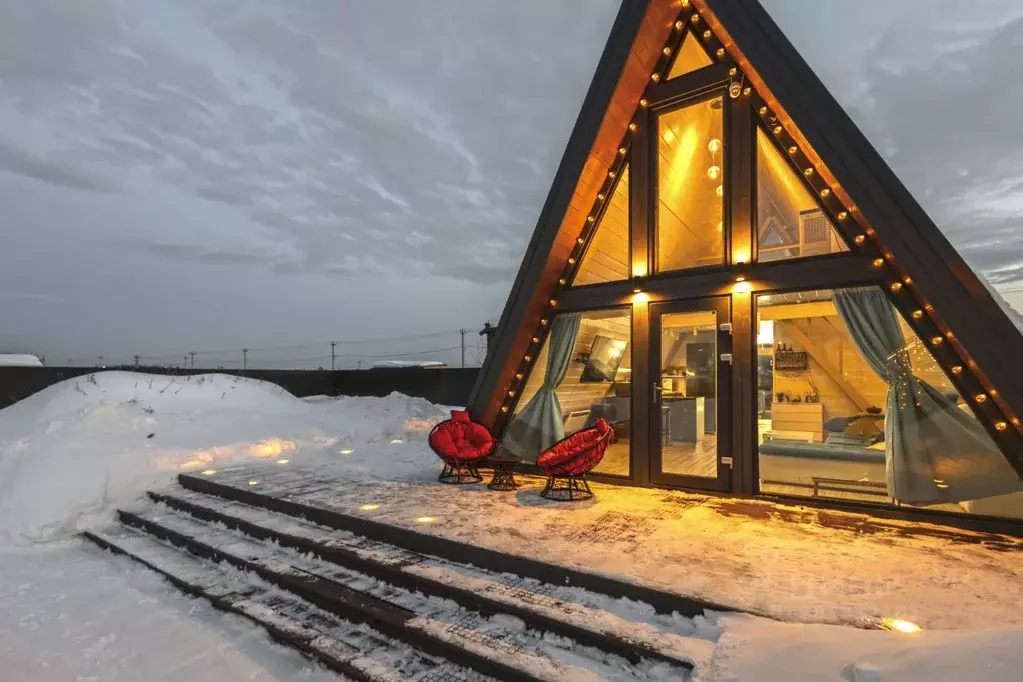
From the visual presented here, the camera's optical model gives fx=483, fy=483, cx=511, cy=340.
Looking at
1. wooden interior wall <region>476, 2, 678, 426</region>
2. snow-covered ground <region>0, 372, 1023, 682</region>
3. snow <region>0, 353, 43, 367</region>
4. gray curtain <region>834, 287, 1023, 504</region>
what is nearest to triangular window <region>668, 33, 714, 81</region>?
wooden interior wall <region>476, 2, 678, 426</region>

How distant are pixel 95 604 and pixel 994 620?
248 inches

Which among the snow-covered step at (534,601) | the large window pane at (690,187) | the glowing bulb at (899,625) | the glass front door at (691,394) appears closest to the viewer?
the glowing bulb at (899,625)

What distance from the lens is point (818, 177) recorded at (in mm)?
5008

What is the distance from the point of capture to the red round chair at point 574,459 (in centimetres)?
519

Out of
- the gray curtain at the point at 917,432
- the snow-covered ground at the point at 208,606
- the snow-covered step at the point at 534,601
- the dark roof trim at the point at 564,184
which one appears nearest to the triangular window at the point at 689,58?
the dark roof trim at the point at 564,184

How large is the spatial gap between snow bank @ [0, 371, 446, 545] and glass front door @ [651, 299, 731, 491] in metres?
5.41

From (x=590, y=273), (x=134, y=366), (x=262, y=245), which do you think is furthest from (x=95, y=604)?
(x=262, y=245)

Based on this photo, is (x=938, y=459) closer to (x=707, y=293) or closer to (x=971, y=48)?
(x=707, y=293)

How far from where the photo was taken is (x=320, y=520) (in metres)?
4.87

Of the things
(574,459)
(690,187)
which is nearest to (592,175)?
(690,187)

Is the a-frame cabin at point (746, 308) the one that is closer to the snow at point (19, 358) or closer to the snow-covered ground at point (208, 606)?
the snow-covered ground at point (208, 606)

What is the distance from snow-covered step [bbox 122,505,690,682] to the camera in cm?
254

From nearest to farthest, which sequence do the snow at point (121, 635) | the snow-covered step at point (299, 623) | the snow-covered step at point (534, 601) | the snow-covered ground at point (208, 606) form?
Result: the snow-covered ground at point (208, 606) < the snow-covered step at point (534, 601) < the snow-covered step at point (299, 623) < the snow at point (121, 635)

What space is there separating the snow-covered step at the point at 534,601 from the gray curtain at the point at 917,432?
126 inches
